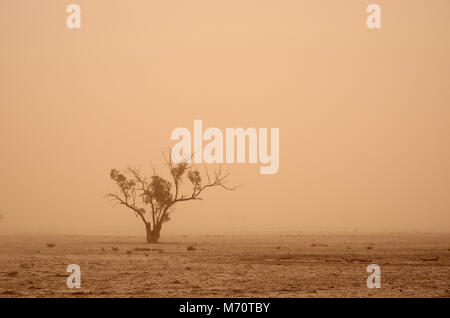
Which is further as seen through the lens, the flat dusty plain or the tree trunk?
the tree trunk

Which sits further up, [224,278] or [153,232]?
[224,278]

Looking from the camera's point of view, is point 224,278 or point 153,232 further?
point 153,232

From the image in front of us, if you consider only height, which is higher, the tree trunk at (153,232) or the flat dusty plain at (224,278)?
the flat dusty plain at (224,278)

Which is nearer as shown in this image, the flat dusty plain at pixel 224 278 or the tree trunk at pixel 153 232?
the flat dusty plain at pixel 224 278

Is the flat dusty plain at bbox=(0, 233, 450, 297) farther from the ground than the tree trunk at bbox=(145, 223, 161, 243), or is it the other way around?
the flat dusty plain at bbox=(0, 233, 450, 297)
